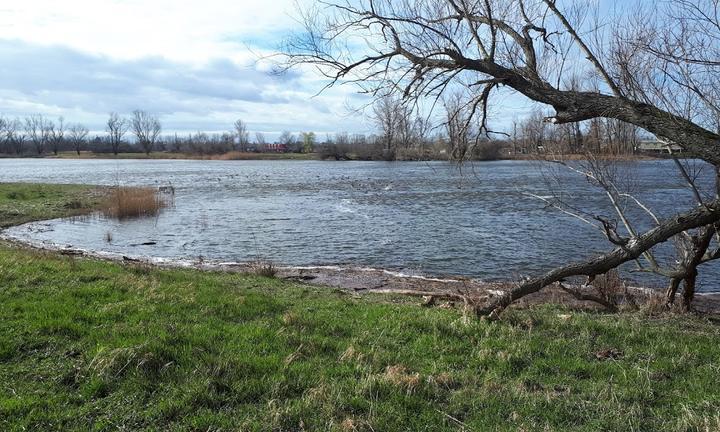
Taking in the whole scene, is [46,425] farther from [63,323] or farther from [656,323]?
[656,323]

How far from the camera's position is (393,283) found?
14203mm

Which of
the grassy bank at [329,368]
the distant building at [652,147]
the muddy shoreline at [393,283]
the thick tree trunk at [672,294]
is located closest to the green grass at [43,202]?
the muddy shoreline at [393,283]

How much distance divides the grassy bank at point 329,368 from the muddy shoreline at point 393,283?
3.55 metres

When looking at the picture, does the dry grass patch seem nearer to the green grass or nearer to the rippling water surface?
the rippling water surface

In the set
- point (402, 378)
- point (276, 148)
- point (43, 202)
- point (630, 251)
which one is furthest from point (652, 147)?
point (276, 148)

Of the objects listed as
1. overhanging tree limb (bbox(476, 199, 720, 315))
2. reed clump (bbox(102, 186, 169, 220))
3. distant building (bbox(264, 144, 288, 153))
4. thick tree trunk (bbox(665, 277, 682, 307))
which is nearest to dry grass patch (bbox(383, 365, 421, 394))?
overhanging tree limb (bbox(476, 199, 720, 315))

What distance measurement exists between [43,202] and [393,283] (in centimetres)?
2675

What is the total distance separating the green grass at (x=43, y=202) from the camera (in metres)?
27.6

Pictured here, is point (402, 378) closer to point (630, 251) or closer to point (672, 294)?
point (630, 251)

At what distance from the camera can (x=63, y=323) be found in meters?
6.48

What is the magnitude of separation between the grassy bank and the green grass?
73.2 ft

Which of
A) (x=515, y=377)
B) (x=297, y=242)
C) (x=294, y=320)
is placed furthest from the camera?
(x=297, y=242)

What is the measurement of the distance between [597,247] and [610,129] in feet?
32.3

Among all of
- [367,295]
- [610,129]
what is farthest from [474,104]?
[367,295]
